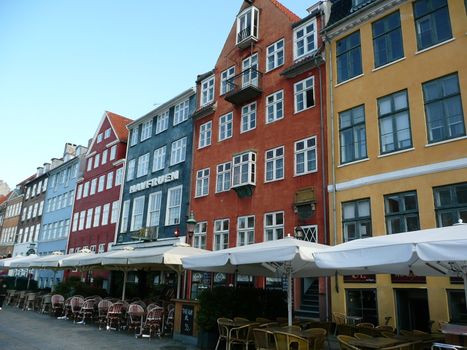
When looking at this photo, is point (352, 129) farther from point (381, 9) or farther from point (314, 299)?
point (314, 299)

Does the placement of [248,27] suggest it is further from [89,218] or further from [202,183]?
[89,218]

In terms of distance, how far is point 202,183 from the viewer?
2278 centimetres

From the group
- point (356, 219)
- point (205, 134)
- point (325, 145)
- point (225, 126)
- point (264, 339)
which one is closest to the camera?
Answer: point (264, 339)

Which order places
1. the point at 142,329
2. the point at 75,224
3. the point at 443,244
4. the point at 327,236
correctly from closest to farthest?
the point at 443,244 → the point at 142,329 → the point at 327,236 → the point at 75,224

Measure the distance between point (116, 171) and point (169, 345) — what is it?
22.9 metres

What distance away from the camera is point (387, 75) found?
47.7 feet

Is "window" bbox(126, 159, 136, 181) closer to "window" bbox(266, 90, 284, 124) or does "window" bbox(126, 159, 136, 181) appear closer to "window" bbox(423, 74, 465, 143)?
"window" bbox(266, 90, 284, 124)

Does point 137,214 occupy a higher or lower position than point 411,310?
higher

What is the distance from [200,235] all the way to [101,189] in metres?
16.1

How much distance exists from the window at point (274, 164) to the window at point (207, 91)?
6733 millimetres

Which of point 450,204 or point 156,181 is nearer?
point 450,204

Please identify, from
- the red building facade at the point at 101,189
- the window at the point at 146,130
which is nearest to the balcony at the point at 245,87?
the window at the point at 146,130

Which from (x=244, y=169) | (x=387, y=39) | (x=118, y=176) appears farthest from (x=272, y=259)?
(x=118, y=176)

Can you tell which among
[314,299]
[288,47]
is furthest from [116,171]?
[314,299]
